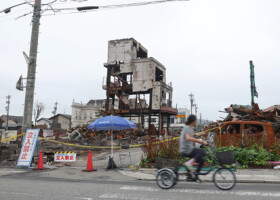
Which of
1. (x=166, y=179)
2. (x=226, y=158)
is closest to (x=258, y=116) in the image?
(x=226, y=158)

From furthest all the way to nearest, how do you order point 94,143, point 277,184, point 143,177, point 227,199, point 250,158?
point 94,143, point 250,158, point 143,177, point 277,184, point 227,199

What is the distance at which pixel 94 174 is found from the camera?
11086mm

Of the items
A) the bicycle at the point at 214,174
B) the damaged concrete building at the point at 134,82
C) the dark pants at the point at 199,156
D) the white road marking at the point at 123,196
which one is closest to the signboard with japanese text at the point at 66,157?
the white road marking at the point at 123,196

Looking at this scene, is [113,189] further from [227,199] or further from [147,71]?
[147,71]

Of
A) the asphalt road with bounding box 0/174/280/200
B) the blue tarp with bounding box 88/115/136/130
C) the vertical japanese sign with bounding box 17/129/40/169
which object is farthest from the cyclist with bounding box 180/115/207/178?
the vertical japanese sign with bounding box 17/129/40/169

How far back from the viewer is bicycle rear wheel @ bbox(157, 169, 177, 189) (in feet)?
23.0

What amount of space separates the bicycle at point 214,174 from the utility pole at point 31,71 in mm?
9560

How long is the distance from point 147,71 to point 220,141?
26483mm

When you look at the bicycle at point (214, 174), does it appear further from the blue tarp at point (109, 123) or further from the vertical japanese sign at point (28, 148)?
the vertical japanese sign at point (28, 148)

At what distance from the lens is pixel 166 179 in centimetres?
712

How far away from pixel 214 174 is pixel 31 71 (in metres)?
11.6

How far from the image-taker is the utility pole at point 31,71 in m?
14.0

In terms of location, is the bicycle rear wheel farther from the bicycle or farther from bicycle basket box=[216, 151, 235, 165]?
bicycle basket box=[216, 151, 235, 165]

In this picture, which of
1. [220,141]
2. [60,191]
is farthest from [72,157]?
[220,141]
